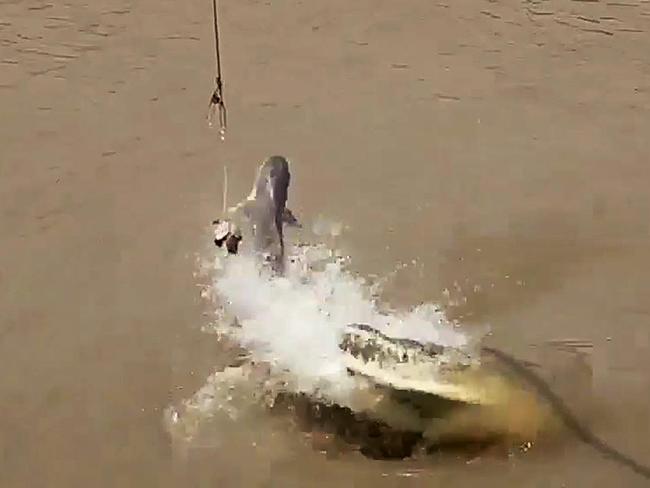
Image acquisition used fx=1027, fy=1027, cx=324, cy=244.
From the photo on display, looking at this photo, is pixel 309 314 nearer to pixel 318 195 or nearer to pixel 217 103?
pixel 318 195

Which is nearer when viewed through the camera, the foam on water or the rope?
the foam on water

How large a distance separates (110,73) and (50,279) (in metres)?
0.48

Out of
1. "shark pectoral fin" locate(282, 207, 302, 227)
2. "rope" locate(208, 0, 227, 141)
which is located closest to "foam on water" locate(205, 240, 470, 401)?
"shark pectoral fin" locate(282, 207, 302, 227)

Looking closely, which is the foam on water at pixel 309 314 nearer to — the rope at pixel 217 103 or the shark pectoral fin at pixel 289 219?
the shark pectoral fin at pixel 289 219

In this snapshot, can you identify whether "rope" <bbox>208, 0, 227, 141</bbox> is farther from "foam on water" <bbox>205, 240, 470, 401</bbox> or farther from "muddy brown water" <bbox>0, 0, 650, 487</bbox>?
"foam on water" <bbox>205, 240, 470, 401</bbox>

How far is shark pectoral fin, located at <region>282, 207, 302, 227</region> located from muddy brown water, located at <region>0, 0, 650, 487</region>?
3cm

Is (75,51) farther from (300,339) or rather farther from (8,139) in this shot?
(300,339)

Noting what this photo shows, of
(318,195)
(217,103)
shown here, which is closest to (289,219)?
(318,195)

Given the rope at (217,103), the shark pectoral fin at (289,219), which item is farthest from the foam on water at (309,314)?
the rope at (217,103)

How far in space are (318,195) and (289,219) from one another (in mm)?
107

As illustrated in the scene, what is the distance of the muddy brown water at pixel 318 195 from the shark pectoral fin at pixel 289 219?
32 mm

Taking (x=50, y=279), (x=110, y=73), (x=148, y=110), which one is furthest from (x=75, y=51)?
(x=50, y=279)

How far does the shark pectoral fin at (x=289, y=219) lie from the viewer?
69.1 inches

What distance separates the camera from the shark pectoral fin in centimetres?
175
